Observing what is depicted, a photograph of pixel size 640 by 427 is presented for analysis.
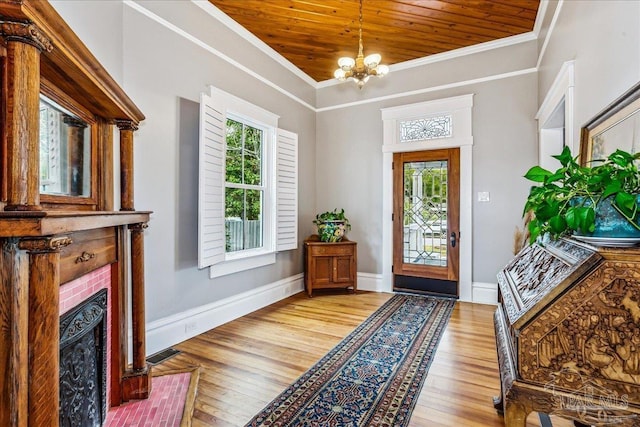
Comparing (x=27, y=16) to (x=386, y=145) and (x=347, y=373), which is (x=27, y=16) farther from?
(x=386, y=145)

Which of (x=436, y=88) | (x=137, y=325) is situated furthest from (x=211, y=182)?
(x=436, y=88)

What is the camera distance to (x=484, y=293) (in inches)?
168

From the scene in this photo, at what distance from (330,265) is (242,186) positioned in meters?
1.76

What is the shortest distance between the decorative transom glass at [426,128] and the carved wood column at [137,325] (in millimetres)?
3772

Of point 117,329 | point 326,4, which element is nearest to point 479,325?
point 117,329

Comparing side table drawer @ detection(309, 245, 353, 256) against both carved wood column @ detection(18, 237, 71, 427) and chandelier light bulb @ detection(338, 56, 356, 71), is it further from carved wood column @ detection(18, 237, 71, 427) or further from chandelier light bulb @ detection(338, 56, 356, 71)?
carved wood column @ detection(18, 237, 71, 427)

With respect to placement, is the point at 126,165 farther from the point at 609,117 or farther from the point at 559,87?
the point at 559,87

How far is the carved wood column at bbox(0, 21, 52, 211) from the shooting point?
3.01 feet

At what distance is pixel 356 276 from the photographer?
486 centimetres

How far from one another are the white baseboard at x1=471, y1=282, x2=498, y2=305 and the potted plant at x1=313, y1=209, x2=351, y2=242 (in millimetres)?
1965

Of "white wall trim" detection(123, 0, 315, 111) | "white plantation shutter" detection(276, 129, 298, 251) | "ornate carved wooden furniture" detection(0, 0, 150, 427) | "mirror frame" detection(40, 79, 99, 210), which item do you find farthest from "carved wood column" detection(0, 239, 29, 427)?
"white plantation shutter" detection(276, 129, 298, 251)

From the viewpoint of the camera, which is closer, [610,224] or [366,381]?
[610,224]

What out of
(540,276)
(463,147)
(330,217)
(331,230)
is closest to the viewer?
(540,276)

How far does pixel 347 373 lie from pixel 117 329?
1594 mm
